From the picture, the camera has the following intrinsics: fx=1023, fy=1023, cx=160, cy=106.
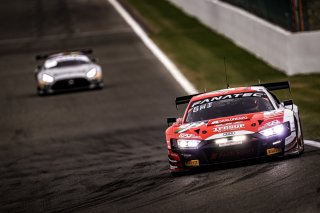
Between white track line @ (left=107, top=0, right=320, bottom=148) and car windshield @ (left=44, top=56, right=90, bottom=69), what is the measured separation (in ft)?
9.25

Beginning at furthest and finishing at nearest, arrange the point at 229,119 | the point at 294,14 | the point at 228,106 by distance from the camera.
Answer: the point at 294,14 → the point at 228,106 → the point at 229,119

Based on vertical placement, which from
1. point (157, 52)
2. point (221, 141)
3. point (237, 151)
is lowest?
point (157, 52)

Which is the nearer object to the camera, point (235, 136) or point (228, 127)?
point (235, 136)

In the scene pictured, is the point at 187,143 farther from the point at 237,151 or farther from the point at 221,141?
the point at 237,151

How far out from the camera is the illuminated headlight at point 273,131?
13.3 meters

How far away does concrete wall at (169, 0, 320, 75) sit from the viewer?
89.1ft

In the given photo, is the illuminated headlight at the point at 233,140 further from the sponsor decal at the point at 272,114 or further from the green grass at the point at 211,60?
the green grass at the point at 211,60

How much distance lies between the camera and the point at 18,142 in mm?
21719

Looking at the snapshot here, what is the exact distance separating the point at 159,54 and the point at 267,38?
6963 millimetres

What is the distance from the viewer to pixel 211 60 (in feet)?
110

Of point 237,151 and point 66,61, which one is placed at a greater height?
point 237,151

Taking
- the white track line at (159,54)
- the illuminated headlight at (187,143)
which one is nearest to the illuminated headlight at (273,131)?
the illuminated headlight at (187,143)

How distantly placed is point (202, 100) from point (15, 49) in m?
28.0

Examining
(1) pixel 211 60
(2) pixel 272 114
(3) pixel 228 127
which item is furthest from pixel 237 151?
(1) pixel 211 60
